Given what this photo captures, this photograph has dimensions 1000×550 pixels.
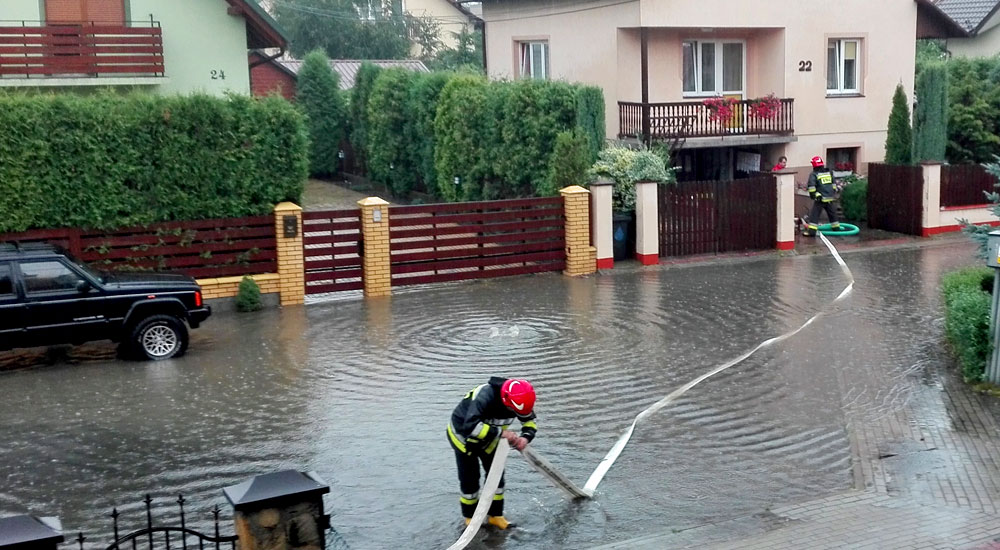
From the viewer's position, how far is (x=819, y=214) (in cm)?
2384

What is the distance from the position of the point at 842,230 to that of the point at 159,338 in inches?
591

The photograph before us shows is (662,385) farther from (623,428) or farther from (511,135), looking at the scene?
(511,135)

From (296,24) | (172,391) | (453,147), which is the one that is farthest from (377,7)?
(172,391)

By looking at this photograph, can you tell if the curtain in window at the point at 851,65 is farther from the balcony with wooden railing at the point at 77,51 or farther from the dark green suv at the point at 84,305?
the dark green suv at the point at 84,305

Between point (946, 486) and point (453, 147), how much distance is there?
18.2m

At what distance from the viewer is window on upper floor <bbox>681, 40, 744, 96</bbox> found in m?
26.8

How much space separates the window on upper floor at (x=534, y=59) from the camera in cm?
2872

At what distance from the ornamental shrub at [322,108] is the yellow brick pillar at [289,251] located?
18.5m

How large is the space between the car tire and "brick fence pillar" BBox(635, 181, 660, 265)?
922cm

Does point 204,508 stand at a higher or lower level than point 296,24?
lower

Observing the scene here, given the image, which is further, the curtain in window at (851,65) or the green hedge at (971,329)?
A: the curtain in window at (851,65)

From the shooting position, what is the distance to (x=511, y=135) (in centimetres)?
2225


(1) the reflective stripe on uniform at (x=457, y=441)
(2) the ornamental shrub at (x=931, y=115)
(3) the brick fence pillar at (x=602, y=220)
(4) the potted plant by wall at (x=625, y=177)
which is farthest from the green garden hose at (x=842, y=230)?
(1) the reflective stripe on uniform at (x=457, y=441)

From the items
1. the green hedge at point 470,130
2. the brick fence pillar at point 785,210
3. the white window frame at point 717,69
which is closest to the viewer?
the brick fence pillar at point 785,210
